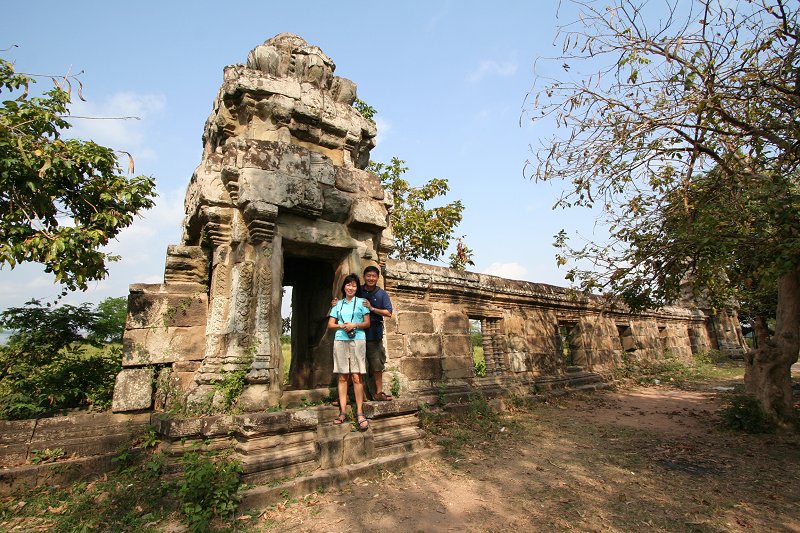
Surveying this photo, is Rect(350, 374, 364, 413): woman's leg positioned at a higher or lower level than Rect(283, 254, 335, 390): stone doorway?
lower

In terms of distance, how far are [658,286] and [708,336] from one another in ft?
44.8

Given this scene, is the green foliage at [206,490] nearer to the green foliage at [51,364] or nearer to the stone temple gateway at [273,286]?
the stone temple gateway at [273,286]

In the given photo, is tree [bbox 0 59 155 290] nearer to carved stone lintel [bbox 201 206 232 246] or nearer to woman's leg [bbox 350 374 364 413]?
carved stone lintel [bbox 201 206 232 246]

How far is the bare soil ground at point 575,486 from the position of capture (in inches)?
116

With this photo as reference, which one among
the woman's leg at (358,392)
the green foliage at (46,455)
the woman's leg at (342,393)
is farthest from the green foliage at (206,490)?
the green foliage at (46,455)

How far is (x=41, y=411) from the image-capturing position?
3.86 meters

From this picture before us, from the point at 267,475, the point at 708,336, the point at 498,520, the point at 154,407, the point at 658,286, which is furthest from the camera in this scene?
the point at 708,336

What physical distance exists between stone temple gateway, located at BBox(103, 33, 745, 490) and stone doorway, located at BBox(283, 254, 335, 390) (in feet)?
0.07

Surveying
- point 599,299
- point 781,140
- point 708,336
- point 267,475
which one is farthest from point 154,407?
point 708,336

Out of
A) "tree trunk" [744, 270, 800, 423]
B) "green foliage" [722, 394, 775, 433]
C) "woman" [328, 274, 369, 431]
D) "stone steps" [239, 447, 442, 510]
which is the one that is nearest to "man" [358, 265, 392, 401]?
"woman" [328, 274, 369, 431]

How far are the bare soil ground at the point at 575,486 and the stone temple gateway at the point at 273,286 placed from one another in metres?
0.52

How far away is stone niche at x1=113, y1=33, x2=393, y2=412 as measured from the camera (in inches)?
155

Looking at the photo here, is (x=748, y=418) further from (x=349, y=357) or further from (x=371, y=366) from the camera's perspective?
(x=349, y=357)

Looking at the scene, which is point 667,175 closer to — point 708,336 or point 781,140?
point 781,140
